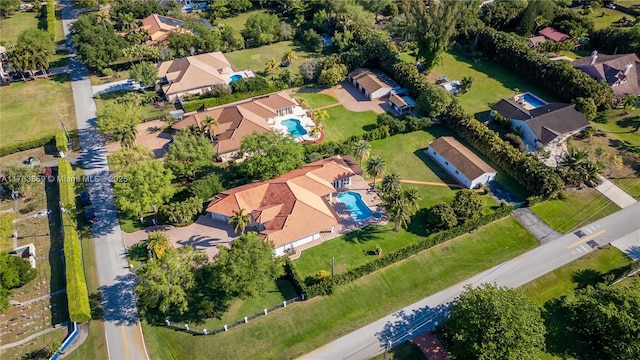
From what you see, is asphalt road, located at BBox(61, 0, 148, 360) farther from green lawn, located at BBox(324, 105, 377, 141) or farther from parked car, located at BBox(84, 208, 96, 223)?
green lawn, located at BBox(324, 105, 377, 141)

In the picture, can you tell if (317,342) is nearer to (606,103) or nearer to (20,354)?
(20,354)

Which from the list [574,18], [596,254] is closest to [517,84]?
[574,18]

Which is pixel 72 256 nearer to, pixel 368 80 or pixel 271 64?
pixel 271 64

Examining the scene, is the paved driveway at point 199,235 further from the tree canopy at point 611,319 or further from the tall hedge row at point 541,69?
the tall hedge row at point 541,69

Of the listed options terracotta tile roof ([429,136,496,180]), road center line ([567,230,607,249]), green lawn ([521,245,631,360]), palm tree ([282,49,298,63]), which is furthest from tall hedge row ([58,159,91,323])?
road center line ([567,230,607,249])

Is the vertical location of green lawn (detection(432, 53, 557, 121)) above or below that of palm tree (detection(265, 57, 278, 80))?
above
